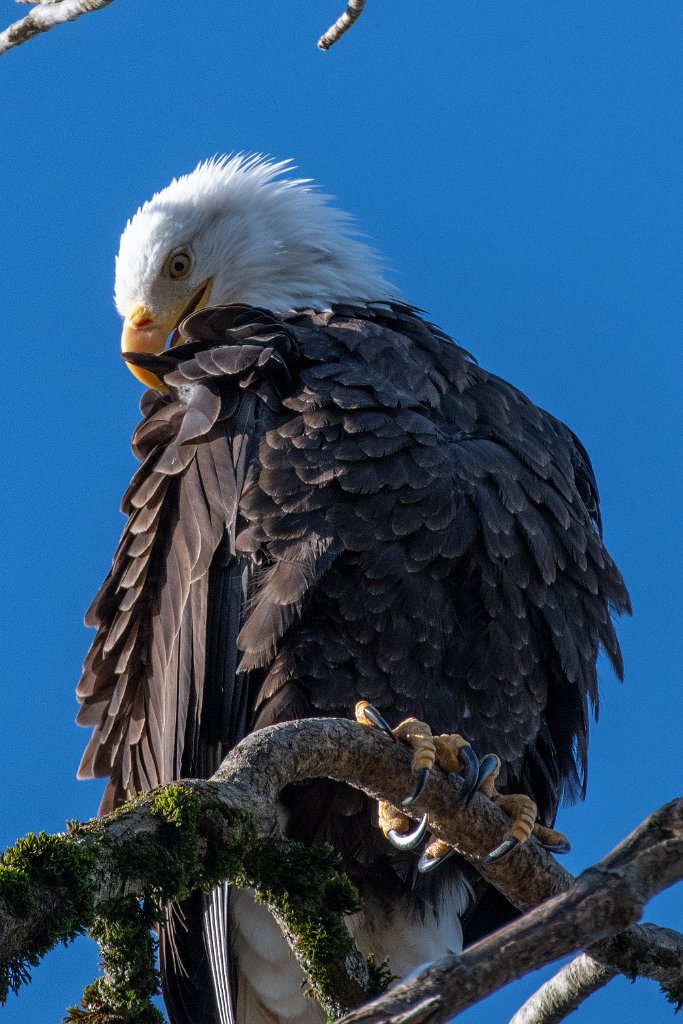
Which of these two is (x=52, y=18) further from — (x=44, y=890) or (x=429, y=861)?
(x=429, y=861)

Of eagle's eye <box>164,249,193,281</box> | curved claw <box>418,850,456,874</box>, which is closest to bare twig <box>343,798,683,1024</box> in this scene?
curved claw <box>418,850,456,874</box>

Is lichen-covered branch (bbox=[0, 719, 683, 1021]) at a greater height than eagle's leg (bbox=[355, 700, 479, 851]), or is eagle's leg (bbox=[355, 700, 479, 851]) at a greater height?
eagle's leg (bbox=[355, 700, 479, 851])

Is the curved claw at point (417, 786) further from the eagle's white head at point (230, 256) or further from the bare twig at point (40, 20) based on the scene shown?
the eagle's white head at point (230, 256)

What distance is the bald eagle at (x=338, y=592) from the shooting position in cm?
311

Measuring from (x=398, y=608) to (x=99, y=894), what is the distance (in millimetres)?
1431

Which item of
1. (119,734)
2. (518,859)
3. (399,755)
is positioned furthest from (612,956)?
(119,734)

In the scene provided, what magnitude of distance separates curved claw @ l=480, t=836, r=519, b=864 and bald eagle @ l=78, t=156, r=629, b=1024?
0.60 metres

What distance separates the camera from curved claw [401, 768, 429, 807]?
2.47 meters

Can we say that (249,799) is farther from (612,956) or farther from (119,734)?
(119,734)

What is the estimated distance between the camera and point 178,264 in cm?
431

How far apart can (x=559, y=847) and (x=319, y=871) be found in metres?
0.81

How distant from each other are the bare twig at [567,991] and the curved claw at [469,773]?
38 centimetres

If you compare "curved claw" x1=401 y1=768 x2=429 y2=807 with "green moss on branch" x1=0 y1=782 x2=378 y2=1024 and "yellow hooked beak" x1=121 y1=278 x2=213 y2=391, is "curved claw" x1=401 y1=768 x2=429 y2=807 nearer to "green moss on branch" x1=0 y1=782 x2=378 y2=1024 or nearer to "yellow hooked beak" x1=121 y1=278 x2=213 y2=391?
"green moss on branch" x1=0 y1=782 x2=378 y2=1024

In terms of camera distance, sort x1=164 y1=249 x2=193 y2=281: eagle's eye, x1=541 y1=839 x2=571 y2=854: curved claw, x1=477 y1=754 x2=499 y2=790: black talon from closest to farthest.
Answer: x1=477 y1=754 x2=499 y2=790: black talon < x1=541 y1=839 x2=571 y2=854: curved claw < x1=164 y1=249 x2=193 y2=281: eagle's eye
